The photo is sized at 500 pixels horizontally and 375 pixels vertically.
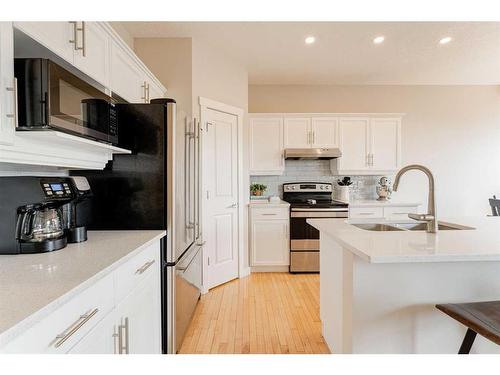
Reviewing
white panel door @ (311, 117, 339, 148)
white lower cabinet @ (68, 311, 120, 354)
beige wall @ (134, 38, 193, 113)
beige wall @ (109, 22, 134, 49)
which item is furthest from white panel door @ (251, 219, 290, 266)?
white lower cabinet @ (68, 311, 120, 354)

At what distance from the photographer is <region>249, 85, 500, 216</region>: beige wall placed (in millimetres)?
4637

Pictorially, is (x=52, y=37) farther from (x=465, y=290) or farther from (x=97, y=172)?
(x=465, y=290)

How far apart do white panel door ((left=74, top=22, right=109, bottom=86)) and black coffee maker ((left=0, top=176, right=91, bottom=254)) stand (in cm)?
61

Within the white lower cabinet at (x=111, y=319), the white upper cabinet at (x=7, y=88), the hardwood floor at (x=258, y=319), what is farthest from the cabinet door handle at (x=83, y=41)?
the hardwood floor at (x=258, y=319)

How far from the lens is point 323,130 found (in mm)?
4223

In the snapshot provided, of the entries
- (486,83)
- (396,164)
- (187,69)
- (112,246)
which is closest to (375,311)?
(112,246)

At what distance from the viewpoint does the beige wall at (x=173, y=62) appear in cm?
311

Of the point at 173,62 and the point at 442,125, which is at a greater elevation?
the point at 173,62

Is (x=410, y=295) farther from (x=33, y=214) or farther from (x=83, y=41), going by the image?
(x=83, y=41)

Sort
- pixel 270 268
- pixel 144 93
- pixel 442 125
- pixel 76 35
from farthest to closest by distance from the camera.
→ pixel 442 125 < pixel 270 268 < pixel 144 93 < pixel 76 35

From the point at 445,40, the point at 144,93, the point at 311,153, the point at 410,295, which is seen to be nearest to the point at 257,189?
the point at 311,153

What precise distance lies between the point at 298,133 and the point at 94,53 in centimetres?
297

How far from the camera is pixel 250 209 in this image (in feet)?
12.7
